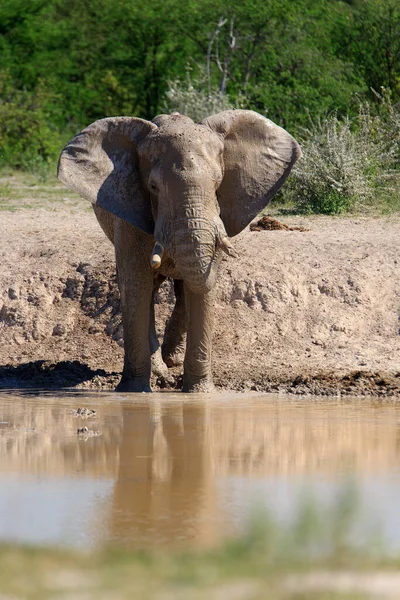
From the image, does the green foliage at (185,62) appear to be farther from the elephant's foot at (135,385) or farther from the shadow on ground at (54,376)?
the elephant's foot at (135,385)

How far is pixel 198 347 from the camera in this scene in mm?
9453

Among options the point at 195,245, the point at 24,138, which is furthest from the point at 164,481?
the point at 24,138

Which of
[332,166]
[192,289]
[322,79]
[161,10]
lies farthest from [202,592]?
[161,10]

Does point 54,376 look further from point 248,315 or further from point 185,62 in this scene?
point 185,62

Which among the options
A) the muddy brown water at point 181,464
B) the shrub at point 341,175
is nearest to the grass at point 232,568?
the muddy brown water at point 181,464

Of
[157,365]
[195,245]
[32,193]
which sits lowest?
[157,365]

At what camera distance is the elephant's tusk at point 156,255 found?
8469 mm

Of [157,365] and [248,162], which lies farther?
[157,365]

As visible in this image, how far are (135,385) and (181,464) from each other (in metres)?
3.39

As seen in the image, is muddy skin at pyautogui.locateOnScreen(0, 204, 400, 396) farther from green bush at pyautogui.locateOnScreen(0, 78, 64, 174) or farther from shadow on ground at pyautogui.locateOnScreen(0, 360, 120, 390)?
green bush at pyautogui.locateOnScreen(0, 78, 64, 174)

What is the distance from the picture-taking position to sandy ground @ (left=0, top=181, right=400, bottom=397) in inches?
399

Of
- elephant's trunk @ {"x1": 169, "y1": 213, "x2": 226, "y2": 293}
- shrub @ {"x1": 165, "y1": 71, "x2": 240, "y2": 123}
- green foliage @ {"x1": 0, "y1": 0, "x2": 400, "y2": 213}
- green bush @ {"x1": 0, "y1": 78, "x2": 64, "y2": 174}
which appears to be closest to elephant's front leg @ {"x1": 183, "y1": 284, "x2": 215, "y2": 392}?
elephant's trunk @ {"x1": 169, "y1": 213, "x2": 226, "y2": 293}

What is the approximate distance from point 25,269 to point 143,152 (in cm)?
276

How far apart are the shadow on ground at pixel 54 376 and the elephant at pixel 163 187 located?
574 mm
